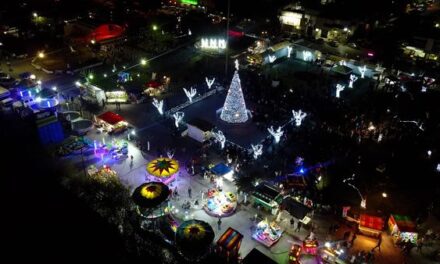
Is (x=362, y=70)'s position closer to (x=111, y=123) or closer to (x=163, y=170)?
(x=163, y=170)

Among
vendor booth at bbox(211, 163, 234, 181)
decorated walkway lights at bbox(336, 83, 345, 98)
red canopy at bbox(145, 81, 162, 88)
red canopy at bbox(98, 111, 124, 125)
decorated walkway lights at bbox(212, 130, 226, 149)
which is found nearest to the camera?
vendor booth at bbox(211, 163, 234, 181)

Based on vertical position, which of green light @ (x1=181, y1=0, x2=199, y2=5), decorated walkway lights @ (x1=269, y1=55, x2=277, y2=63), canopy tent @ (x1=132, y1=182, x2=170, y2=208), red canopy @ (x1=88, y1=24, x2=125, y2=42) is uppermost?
green light @ (x1=181, y1=0, x2=199, y2=5)

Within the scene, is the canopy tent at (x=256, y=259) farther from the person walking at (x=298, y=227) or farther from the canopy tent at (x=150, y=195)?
the canopy tent at (x=150, y=195)

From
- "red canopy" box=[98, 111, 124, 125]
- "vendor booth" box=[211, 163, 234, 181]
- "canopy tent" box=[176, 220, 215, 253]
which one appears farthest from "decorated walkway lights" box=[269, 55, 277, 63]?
"canopy tent" box=[176, 220, 215, 253]

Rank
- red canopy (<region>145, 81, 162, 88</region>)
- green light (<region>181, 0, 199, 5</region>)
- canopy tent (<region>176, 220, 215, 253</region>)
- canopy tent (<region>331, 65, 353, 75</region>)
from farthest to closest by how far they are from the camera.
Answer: green light (<region>181, 0, 199, 5</region>) < canopy tent (<region>331, 65, 353, 75</region>) < red canopy (<region>145, 81, 162, 88</region>) < canopy tent (<region>176, 220, 215, 253</region>)

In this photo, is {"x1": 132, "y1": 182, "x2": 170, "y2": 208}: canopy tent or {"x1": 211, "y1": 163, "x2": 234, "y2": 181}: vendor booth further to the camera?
{"x1": 211, "y1": 163, "x2": 234, "y2": 181}: vendor booth

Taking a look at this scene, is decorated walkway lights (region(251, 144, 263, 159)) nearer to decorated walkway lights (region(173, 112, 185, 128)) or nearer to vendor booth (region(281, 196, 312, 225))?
vendor booth (region(281, 196, 312, 225))

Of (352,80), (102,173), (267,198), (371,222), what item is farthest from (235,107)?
(352,80)
